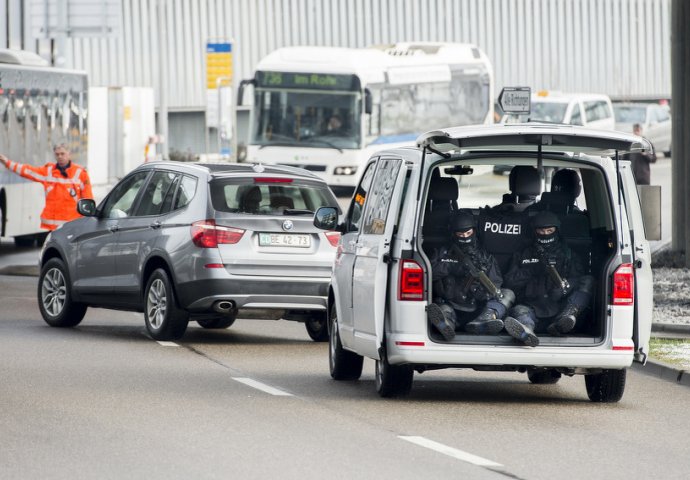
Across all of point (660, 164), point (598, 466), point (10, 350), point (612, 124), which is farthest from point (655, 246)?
point (660, 164)

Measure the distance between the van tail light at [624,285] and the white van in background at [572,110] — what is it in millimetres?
35170

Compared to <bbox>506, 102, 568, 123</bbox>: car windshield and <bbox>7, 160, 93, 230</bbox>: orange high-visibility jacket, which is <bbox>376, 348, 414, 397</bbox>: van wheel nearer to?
<bbox>7, 160, 93, 230</bbox>: orange high-visibility jacket

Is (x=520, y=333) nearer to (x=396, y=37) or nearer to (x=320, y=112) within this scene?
(x=320, y=112)

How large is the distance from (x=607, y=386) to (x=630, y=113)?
144 ft

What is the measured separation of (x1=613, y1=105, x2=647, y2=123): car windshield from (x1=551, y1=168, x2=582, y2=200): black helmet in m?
42.4

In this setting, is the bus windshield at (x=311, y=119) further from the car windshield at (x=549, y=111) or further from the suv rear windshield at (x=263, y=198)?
the suv rear windshield at (x=263, y=198)

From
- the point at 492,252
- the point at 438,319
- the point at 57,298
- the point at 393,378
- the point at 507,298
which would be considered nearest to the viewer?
the point at 438,319

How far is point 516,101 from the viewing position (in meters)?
19.9

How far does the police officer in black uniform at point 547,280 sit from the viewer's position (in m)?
11.5

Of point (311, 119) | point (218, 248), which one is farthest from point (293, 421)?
point (311, 119)

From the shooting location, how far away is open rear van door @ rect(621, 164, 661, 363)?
1140 centimetres

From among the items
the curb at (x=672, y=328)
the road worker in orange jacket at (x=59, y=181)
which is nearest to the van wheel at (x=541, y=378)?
the curb at (x=672, y=328)

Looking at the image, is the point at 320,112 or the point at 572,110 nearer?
the point at 320,112

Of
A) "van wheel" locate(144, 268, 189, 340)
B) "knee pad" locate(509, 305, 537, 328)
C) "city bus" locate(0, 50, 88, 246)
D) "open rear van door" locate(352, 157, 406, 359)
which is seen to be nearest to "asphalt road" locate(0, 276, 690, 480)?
"van wheel" locate(144, 268, 189, 340)
